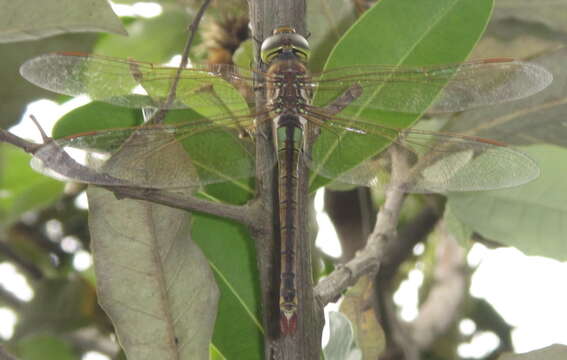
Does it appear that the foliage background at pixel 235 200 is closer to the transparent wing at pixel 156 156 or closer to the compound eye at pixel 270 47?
the transparent wing at pixel 156 156

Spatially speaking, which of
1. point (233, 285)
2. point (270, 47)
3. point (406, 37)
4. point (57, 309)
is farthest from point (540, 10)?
point (57, 309)

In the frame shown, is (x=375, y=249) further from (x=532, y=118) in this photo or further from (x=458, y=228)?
(x=532, y=118)

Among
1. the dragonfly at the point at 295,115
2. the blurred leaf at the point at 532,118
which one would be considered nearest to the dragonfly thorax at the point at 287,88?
the dragonfly at the point at 295,115

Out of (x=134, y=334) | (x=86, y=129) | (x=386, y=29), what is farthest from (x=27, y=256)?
(x=386, y=29)

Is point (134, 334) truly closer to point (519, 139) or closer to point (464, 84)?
point (464, 84)

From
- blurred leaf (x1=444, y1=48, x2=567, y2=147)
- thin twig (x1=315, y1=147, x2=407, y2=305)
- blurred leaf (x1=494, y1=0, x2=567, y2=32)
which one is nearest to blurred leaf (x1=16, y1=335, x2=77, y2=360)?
thin twig (x1=315, y1=147, x2=407, y2=305)

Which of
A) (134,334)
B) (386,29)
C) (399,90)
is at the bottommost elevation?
(134,334)

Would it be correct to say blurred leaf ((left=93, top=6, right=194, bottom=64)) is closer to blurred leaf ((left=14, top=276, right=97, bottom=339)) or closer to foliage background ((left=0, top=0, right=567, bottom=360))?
foliage background ((left=0, top=0, right=567, bottom=360))

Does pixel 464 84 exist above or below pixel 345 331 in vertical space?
above
